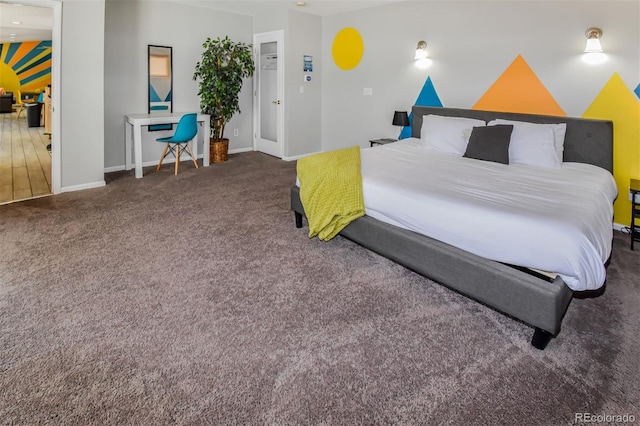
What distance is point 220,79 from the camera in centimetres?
582

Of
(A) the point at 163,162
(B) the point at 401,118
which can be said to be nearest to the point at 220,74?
(A) the point at 163,162

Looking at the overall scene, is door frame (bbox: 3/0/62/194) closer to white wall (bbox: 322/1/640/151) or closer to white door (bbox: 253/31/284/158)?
white door (bbox: 253/31/284/158)

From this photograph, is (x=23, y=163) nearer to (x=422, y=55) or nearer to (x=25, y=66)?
(x=422, y=55)

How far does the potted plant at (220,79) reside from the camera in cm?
581

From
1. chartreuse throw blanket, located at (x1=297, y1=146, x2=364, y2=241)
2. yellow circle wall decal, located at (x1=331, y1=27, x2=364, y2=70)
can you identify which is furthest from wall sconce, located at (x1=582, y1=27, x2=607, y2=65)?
yellow circle wall decal, located at (x1=331, y1=27, x2=364, y2=70)

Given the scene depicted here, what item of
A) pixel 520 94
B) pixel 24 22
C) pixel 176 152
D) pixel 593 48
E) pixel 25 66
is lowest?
pixel 176 152

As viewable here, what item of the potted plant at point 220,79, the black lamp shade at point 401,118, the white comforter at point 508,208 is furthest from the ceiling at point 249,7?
the white comforter at point 508,208

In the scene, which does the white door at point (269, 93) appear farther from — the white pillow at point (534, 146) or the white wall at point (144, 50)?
the white pillow at point (534, 146)

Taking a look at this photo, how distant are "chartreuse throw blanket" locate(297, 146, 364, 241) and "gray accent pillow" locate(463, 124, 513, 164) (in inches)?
50.5

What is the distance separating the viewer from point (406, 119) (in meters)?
5.29

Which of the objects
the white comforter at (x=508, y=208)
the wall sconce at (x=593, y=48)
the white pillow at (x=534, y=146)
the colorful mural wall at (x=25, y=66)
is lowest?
the white comforter at (x=508, y=208)

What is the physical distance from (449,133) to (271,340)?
3105mm

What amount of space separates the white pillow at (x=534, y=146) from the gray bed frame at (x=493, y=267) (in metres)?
0.38

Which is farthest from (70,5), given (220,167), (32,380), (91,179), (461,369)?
(461,369)
